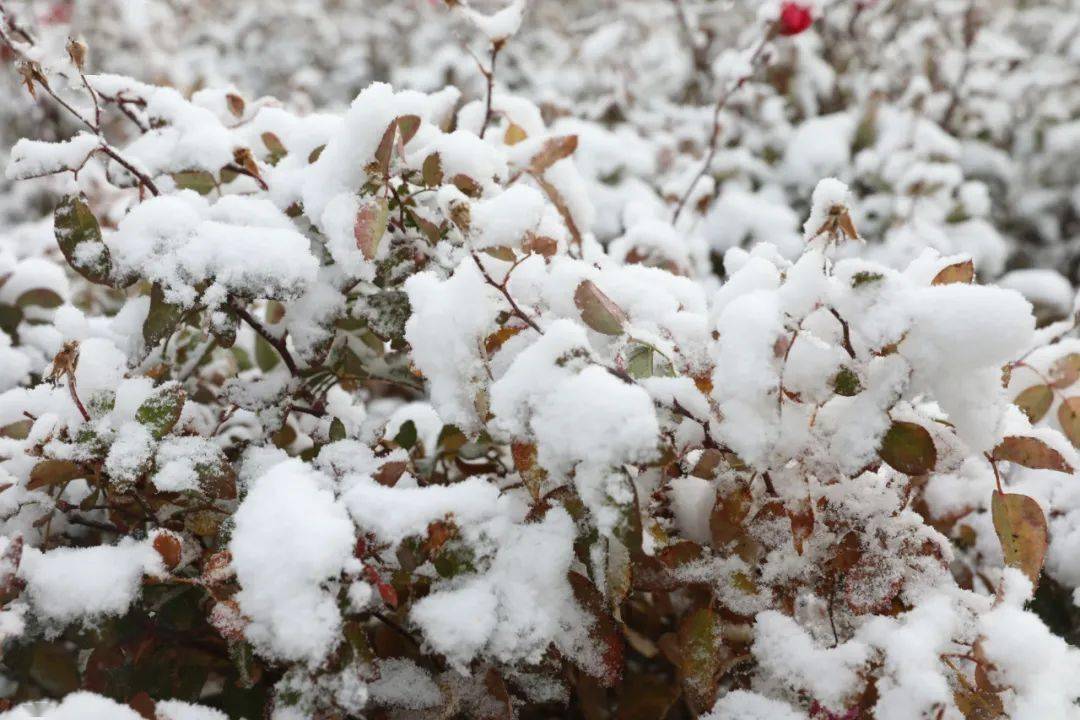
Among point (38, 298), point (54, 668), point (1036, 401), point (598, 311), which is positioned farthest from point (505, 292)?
point (38, 298)

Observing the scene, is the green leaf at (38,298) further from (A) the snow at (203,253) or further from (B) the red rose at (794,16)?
(B) the red rose at (794,16)

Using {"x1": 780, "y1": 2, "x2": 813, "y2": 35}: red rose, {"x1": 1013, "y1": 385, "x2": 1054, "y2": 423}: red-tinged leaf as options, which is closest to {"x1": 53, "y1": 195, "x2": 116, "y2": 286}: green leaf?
{"x1": 1013, "y1": 385, "x2": 1054, "y2": 423}: red-tinged leaf

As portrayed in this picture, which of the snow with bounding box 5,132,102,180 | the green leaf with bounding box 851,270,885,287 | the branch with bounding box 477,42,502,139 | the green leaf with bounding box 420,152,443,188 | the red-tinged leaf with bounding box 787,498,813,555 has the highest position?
the snow with bounding box 5,132,102,180

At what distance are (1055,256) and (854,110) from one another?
0.90 m

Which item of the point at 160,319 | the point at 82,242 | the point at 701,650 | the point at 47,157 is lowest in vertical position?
the point at 701,650

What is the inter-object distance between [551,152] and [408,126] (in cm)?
26

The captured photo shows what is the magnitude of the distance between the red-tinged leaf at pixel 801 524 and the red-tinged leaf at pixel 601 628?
219 millimetres

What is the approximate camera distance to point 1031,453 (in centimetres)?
87

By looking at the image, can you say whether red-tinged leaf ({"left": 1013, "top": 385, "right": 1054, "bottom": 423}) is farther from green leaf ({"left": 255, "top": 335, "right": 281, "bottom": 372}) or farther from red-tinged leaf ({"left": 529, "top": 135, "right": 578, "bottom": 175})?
green leaf ({"left": 255, "top": 335, "right": 281, "bottom": 372})

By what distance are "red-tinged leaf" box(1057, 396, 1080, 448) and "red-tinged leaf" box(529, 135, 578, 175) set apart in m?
0.75

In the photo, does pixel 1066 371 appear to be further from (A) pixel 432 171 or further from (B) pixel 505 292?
(A) pixel 432 171

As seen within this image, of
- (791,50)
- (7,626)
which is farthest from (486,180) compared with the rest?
(791,50)

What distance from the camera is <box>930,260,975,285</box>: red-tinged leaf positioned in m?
0.90

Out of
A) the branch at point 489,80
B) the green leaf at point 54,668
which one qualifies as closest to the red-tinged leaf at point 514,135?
the branch at point 489,80
